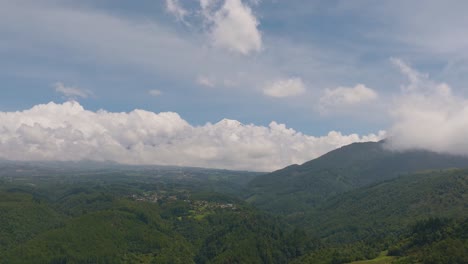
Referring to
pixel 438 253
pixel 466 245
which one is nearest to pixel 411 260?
pixel 438 253

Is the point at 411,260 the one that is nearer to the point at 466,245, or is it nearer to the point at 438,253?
the point at 438,253

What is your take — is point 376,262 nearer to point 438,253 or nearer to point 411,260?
point 411,260

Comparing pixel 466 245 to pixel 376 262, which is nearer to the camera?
pixel 466 245

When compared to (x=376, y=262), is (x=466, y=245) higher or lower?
higher

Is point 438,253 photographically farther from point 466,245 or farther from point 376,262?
point 376,262

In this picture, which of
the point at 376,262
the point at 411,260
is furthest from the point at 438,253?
the point at 376,262

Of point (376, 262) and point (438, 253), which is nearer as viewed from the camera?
point (438, 253)
